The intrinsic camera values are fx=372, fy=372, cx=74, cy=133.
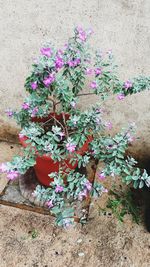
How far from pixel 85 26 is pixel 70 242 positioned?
57.3 inches

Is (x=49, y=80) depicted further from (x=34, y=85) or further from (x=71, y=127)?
(x=71, y=127)

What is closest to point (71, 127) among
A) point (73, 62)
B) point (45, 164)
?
point (45, 164)

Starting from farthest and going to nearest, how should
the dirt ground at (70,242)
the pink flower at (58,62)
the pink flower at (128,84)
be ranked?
1. the dirt ground at (70,242)
2. the pink flower at (128,84)
3. the pink flower at (58,62)

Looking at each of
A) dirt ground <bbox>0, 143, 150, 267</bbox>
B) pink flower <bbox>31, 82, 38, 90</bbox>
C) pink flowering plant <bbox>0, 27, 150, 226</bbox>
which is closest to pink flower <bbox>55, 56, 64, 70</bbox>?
pink flowering plant <bbox>0, 27, 150, 226</bbox>

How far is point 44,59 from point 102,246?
1.28 metres

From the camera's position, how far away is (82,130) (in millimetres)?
2324

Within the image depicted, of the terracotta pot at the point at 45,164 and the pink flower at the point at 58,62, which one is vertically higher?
the pink flower at the point at 58,62

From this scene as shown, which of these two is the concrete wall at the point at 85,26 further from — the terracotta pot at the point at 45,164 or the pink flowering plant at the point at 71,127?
the terracotta pot at the point at 45,164

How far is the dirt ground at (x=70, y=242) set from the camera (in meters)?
2.39

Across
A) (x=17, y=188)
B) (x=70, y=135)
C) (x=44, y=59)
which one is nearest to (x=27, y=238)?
(x=17, y=188)

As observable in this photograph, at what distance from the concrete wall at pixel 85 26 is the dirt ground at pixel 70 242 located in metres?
0.87

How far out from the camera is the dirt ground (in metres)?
2.39

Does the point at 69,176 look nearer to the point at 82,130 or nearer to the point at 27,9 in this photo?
the point at 82,130

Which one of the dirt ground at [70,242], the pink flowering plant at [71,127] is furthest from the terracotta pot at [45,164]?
the dirt ground at [70,242]
